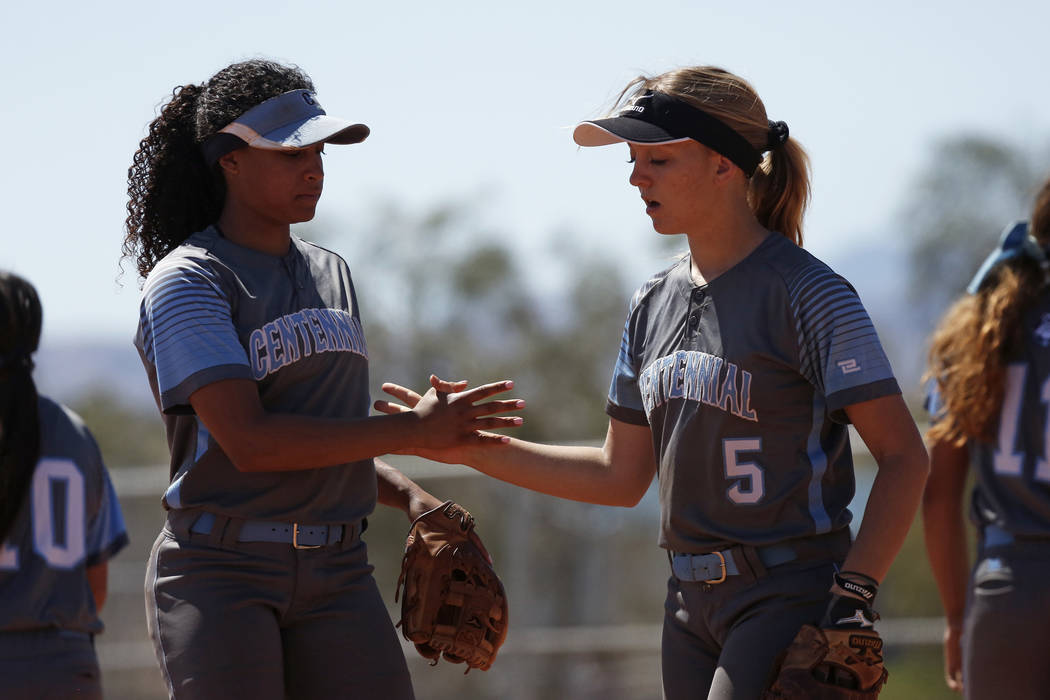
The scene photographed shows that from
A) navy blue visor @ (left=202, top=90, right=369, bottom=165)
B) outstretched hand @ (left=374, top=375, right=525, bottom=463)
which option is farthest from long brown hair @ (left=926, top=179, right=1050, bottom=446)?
navy blue visor @ (left=202, top=90, right=369, bottom=165)

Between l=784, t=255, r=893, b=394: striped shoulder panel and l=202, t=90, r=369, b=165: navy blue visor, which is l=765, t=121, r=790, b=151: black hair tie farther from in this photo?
l=202, t=90, r=369, b=165: navy blue visor

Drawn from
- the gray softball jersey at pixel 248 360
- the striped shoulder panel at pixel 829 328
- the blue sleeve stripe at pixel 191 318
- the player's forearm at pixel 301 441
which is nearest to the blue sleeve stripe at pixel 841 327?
the striped shoulder panel at pixel 829 328

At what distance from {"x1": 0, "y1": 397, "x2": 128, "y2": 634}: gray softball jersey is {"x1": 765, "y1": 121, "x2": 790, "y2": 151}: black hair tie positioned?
2.31 metres

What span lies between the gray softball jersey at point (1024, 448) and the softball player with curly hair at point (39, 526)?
2.86 metres

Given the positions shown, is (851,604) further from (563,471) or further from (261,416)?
(261,416)

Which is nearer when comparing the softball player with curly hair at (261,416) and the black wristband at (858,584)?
the black wristband at (858,584)

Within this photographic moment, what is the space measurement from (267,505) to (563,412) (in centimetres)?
1757

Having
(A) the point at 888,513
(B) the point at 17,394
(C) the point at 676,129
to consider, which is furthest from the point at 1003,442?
(B) the point at 17,394

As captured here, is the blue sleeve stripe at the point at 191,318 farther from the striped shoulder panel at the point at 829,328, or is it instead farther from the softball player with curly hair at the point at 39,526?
the striped shoulder panel at the point at 829,328

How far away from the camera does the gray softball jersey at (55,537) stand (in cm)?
385

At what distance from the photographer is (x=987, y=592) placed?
4.07 metres

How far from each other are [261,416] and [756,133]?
1.54 meters

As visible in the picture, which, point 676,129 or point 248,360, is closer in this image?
point 248,360

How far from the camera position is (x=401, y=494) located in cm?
397
